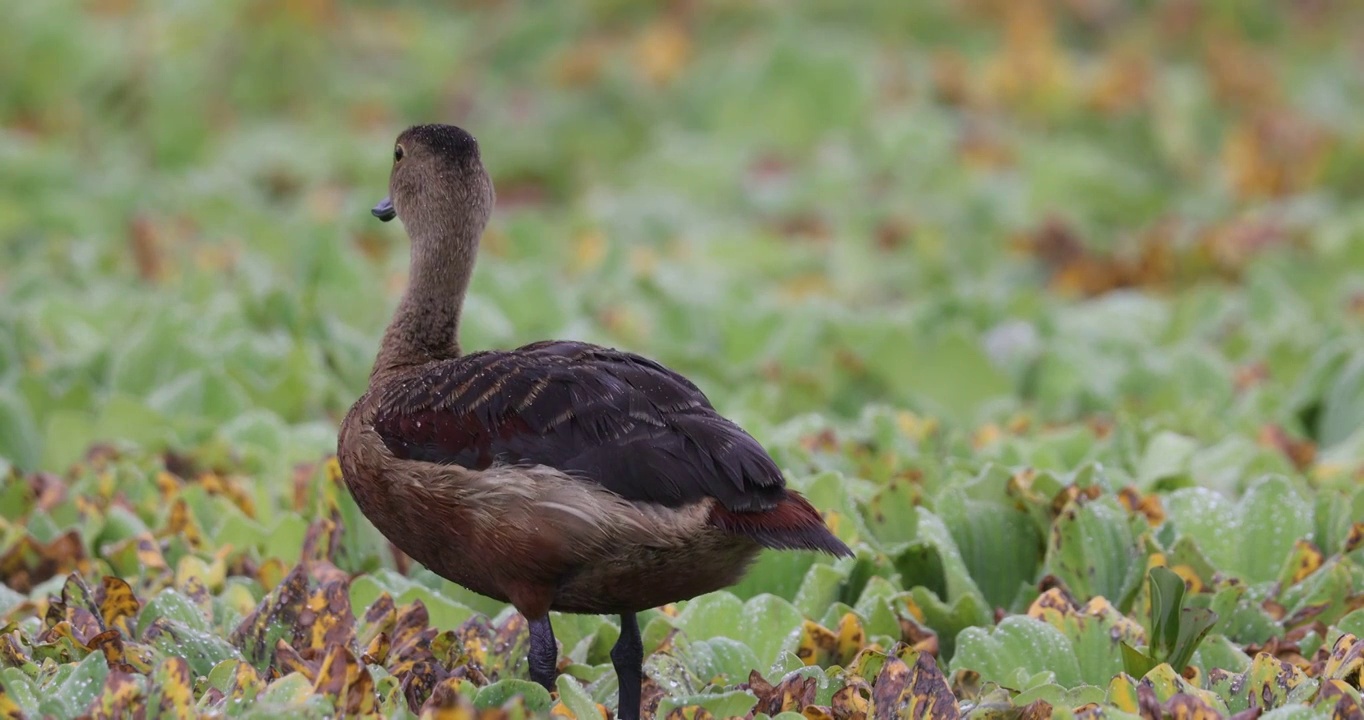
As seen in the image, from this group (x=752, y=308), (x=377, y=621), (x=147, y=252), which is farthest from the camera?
(x=147, y=252)

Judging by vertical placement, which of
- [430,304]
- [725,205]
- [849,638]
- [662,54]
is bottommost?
[849,638]

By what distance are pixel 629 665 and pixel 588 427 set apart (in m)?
0.47

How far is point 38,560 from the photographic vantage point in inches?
177

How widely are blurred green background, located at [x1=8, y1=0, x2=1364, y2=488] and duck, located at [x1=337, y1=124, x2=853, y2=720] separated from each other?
1.88m

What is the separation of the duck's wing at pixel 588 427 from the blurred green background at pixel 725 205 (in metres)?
1.89

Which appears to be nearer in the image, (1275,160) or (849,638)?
(849,638)

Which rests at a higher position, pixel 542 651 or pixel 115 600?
pixel 115 600

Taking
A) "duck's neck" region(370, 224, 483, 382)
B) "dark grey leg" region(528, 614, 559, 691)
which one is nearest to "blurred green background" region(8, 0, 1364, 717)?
"dark grey leg" region(528, 614, 559, 691)

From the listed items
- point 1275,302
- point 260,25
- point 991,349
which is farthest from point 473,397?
point 260,25

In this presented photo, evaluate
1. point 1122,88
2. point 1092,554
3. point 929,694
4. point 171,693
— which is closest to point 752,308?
point 1092,554

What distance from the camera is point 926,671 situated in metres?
3.23

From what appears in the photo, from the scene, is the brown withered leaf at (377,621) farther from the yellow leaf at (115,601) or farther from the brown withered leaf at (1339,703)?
the brown withered leaf at (1339,703)

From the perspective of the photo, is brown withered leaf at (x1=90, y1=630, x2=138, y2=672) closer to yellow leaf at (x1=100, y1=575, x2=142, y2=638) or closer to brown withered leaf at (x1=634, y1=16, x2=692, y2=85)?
yellow leaf at (x1=100, y1=575, x2=142, y2=638)

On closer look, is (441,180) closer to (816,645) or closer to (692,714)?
(816,645)
